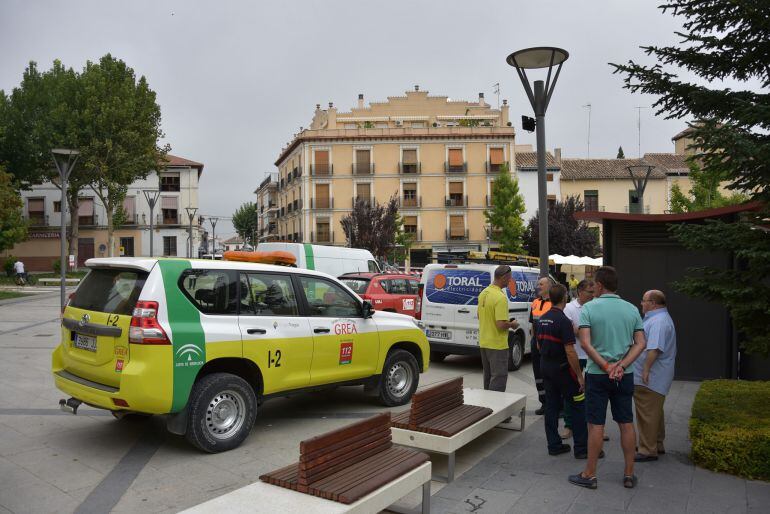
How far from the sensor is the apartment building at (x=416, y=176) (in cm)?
5444

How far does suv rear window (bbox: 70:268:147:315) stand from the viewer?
5.72m

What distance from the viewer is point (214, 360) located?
6031mm

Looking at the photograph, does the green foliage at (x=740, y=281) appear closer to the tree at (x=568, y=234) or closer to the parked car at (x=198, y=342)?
the parked car at (x=198, y=342)

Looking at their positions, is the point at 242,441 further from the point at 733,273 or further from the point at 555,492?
the point at 733,273

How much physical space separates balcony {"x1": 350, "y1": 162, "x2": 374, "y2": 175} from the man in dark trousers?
1945 inches

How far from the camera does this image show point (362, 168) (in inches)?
2159

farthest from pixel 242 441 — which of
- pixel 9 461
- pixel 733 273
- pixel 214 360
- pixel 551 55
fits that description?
pixel 551 55

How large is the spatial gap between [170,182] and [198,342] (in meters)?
59.9

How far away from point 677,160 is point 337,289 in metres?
58.8

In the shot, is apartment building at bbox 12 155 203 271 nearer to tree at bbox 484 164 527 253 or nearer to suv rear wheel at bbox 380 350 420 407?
tree at bbox 484 164 527 253

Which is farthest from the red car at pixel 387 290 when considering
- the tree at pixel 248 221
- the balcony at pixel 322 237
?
the tree at pixel 248 221

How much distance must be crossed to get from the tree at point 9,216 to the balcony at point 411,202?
29142 mm

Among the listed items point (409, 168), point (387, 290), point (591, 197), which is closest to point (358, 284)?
point (387, 290)

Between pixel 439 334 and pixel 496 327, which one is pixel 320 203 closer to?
Answer: pixel 439 334
